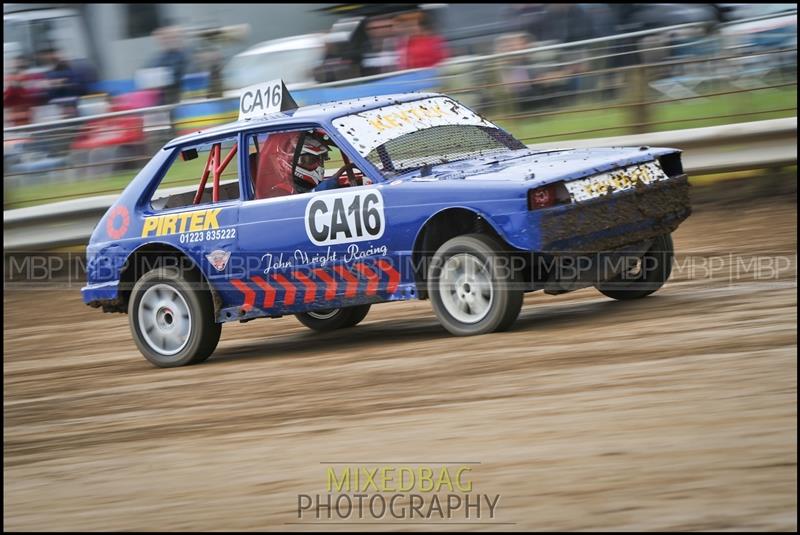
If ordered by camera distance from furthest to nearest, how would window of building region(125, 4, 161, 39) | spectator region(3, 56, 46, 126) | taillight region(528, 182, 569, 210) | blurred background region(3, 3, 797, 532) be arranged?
window of building region(125, 4, 161, 39)
spectator region(3, 56, 46, 126)
taillight region(528, 182, 569, 210)
blurred background region(3, 3, 797, 532)

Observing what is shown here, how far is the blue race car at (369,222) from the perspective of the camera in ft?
21.7

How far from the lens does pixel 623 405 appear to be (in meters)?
5.11

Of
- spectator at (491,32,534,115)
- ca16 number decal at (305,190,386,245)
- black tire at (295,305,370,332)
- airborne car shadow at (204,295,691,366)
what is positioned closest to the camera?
ca16 number decal at (305,190,386,245)

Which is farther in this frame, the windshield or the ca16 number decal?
the windshield

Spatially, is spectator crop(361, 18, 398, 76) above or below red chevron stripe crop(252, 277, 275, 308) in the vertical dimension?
above

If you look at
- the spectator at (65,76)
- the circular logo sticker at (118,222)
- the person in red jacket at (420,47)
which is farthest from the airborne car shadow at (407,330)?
the spectator at (65,76)

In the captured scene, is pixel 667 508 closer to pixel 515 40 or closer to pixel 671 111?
pixel 671 111

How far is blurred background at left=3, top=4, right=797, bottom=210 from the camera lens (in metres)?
10.8

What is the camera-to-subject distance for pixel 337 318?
28.7 feet

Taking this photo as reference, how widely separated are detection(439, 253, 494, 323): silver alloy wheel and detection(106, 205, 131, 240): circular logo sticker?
2.41m

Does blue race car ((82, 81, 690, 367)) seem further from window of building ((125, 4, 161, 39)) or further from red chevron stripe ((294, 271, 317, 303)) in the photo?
window of building ((125, 4, 161, 39))

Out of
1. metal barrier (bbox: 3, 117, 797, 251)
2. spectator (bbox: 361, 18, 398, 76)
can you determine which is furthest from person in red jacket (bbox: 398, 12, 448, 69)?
metal barrier (bbox: 3, 117, 797, 251)

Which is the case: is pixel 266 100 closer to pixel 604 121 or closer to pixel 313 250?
pixel 313 250

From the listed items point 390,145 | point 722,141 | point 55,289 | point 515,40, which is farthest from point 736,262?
point 55,289
